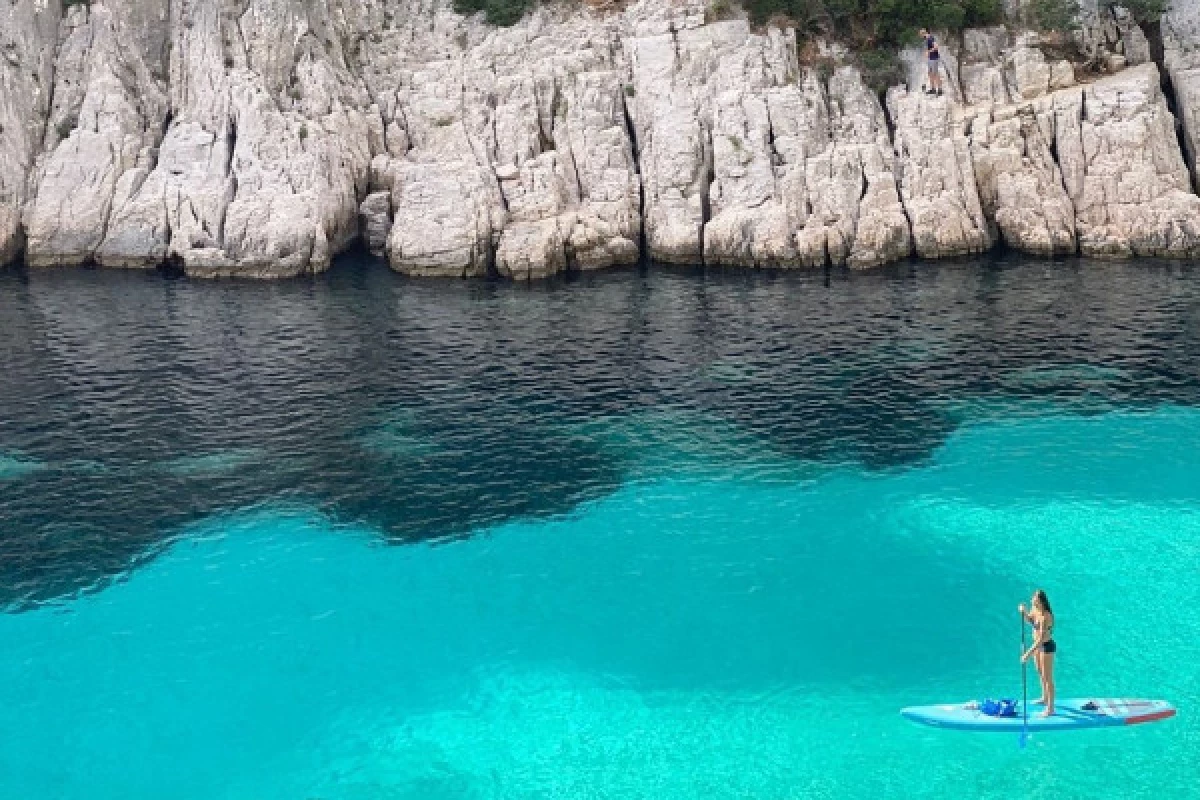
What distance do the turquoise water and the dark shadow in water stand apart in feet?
8.27

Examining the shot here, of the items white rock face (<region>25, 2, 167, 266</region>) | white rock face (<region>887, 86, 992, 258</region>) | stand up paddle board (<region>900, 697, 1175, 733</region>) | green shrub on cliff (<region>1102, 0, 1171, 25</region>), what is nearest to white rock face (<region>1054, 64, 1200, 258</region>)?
green shrub on cliff (<region>1102, 0, 1171, 25</region>)

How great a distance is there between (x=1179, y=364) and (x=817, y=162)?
2282 centimetres

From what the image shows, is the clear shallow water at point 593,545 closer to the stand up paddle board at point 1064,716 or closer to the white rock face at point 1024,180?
the stand up paddle board at point 1064,716

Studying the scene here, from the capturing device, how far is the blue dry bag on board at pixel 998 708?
24.2 metres

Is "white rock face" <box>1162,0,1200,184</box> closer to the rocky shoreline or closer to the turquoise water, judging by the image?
the rocky shoreline

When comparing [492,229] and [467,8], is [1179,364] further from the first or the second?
[467,8]

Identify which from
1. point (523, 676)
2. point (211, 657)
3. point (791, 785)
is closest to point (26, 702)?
point (211, 657)

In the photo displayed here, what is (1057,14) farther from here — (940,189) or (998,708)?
(998,708)

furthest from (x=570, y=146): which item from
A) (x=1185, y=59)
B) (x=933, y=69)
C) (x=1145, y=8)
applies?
(x=1185, y=59)

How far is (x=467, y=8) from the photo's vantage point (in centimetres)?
7169

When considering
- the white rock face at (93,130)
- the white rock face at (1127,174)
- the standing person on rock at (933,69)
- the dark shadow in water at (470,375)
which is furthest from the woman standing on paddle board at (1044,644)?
the white rock face at (93,130)

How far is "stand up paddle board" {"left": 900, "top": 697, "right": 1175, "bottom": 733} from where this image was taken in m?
23.8

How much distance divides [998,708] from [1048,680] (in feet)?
3.87

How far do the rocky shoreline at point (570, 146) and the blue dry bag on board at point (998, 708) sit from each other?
39.3 metres
